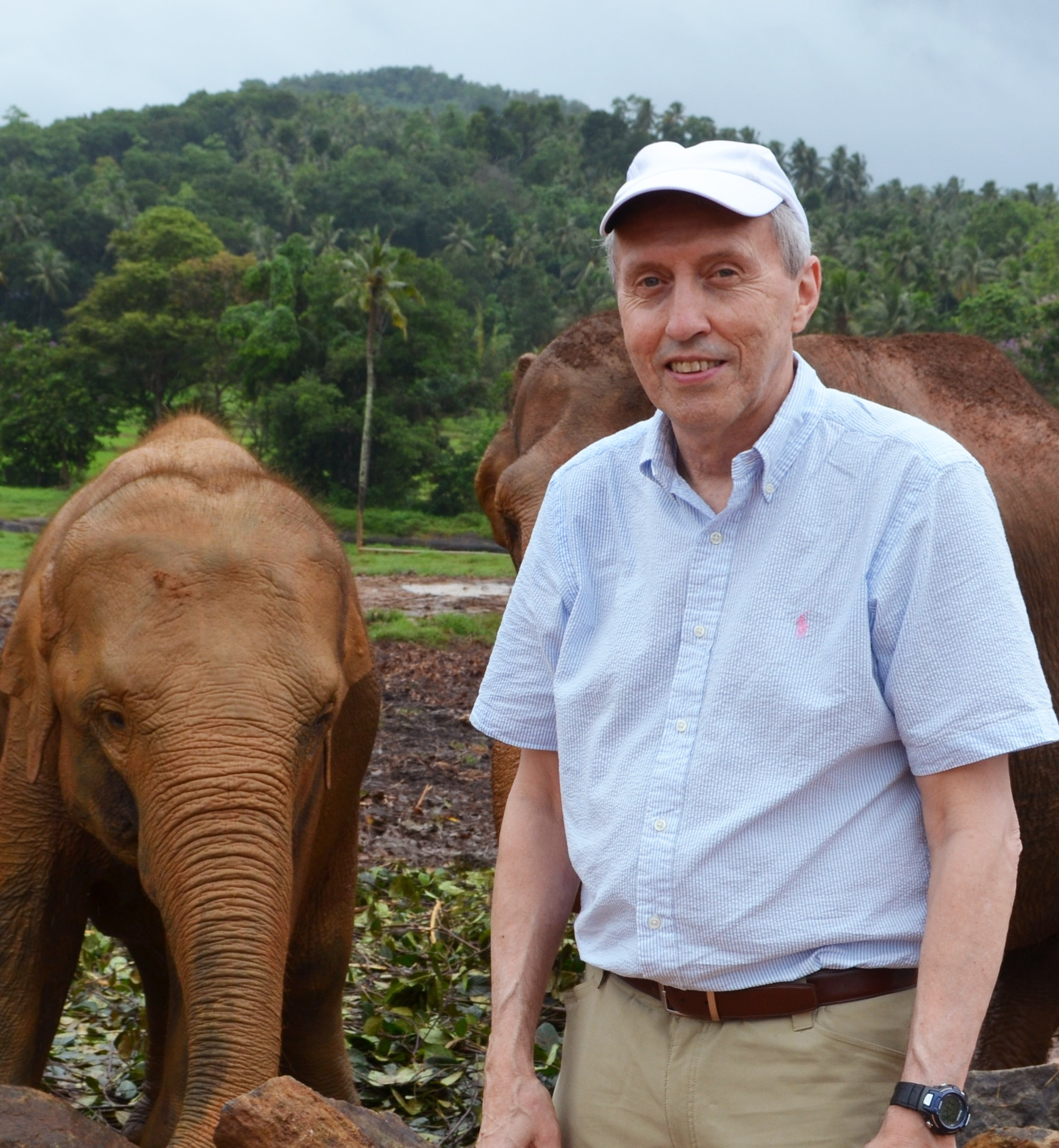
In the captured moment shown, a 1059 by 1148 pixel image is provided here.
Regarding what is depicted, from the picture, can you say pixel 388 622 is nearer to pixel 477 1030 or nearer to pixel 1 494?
pixel 477 1030

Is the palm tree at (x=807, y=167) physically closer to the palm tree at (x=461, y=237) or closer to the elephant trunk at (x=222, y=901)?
the palm tree at (x=461, y=237)

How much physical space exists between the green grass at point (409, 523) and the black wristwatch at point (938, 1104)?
4410 cm

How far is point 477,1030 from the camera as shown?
542cm

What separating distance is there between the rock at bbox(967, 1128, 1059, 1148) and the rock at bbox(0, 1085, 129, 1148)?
1810mm

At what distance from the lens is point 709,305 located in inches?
86.1

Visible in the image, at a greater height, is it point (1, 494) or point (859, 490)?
point (859, 490)

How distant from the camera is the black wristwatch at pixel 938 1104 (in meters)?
1.94

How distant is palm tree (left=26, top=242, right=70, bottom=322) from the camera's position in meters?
78.4

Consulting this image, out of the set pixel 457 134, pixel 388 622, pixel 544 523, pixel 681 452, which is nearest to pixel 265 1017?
pixel 544 523

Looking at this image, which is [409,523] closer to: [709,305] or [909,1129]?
[709,305]

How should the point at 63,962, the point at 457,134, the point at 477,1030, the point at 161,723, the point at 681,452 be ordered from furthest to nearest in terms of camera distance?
the point at 457,134, the point at 477,1030, the point at 63,962, the point at 161,723, the point at 681,452

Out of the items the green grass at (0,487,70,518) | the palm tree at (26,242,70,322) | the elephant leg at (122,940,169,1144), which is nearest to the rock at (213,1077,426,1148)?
the elephant leg at (122,940,169,1144)

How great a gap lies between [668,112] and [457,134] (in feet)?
74.8

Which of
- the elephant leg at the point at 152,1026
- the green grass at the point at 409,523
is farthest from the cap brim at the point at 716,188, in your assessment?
the green grass at the point at 409,523
